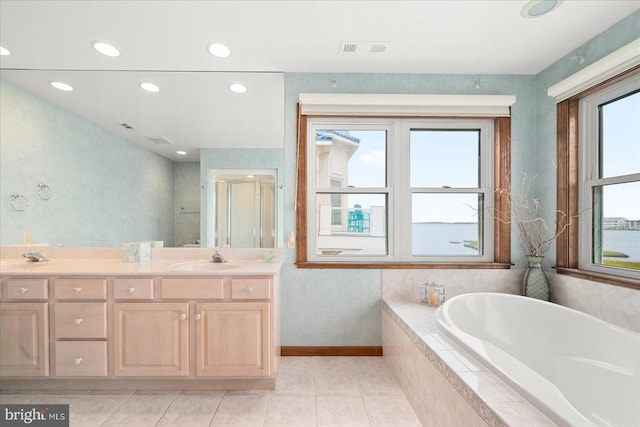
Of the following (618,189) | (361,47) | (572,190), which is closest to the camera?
(618,189)

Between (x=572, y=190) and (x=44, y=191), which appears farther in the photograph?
(x=44, y=191)

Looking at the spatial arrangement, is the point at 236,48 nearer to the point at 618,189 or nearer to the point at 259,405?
the point at 259,405

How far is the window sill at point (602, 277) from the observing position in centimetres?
170

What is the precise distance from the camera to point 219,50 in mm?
2100

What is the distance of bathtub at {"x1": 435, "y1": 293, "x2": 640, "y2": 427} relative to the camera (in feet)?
3.55

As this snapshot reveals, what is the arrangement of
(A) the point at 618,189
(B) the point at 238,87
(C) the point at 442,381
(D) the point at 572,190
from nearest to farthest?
1. (C) the point at 442,381
2. (A) the point at 618,189
3. (D) the point at 572,190
4. (B) the point at 238,87

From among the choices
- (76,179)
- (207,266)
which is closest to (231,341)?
(207,266)

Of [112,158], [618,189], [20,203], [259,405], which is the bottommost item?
[259,405]

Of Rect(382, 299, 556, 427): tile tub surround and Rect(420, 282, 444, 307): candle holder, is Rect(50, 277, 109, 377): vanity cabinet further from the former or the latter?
Rect(420, 282, 444, 307): candle holder

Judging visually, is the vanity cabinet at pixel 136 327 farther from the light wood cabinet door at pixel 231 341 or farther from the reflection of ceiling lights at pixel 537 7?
the reflection of ceiling lights at pixel 537 7

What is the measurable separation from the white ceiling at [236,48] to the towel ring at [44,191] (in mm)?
631

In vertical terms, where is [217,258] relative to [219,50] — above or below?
below

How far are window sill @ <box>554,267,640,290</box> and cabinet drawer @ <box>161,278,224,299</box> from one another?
2.42m

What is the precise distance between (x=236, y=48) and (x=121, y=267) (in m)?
1.73
